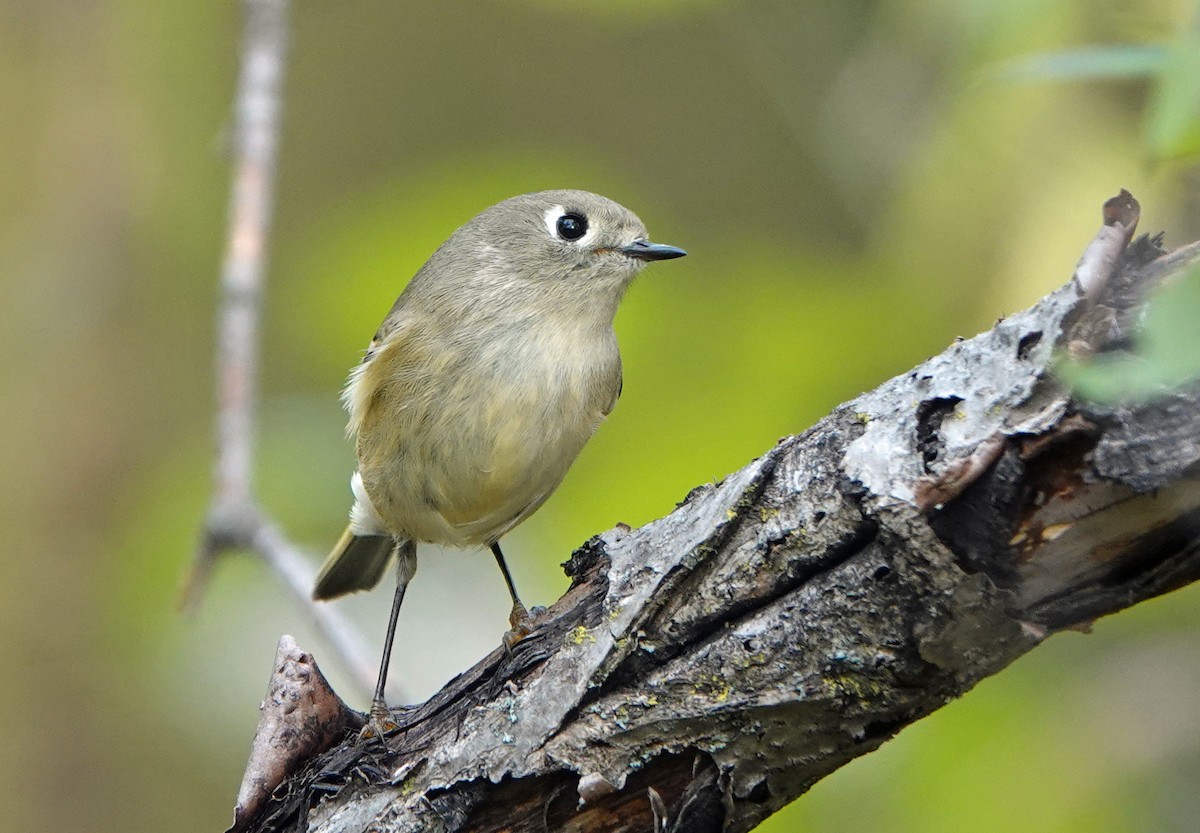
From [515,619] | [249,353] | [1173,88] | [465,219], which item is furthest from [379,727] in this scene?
[465,219]

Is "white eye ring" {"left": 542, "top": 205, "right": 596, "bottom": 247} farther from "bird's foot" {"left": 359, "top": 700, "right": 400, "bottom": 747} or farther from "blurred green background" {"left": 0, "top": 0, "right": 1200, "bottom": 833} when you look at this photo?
"bird's foot" {"left": 359, "top": 700, "right": 400, "bottom": 747}

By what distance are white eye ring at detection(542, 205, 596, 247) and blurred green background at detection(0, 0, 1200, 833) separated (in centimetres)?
33

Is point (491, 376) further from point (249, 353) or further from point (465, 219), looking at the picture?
point (465, 219)

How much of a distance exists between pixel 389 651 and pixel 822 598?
181 cm

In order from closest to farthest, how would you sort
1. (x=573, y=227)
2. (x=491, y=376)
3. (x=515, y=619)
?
(x=515, y=619)
(x=491, y=376)
(x=573, y=227)

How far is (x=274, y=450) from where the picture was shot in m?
4.05

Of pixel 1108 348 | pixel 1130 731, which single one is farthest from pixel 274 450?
pixel 1108 348

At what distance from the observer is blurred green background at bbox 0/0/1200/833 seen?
11.3 ft

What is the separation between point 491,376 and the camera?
317cm

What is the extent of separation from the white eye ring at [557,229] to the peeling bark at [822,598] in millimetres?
1577

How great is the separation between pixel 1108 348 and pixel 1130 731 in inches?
96.0

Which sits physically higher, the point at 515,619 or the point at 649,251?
the point at 649,251

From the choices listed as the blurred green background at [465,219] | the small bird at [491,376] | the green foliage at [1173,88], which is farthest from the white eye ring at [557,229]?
the green foliage at [1173,88]

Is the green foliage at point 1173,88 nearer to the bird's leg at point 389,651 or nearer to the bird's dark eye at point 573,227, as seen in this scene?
the bird's leg at point 389,651
